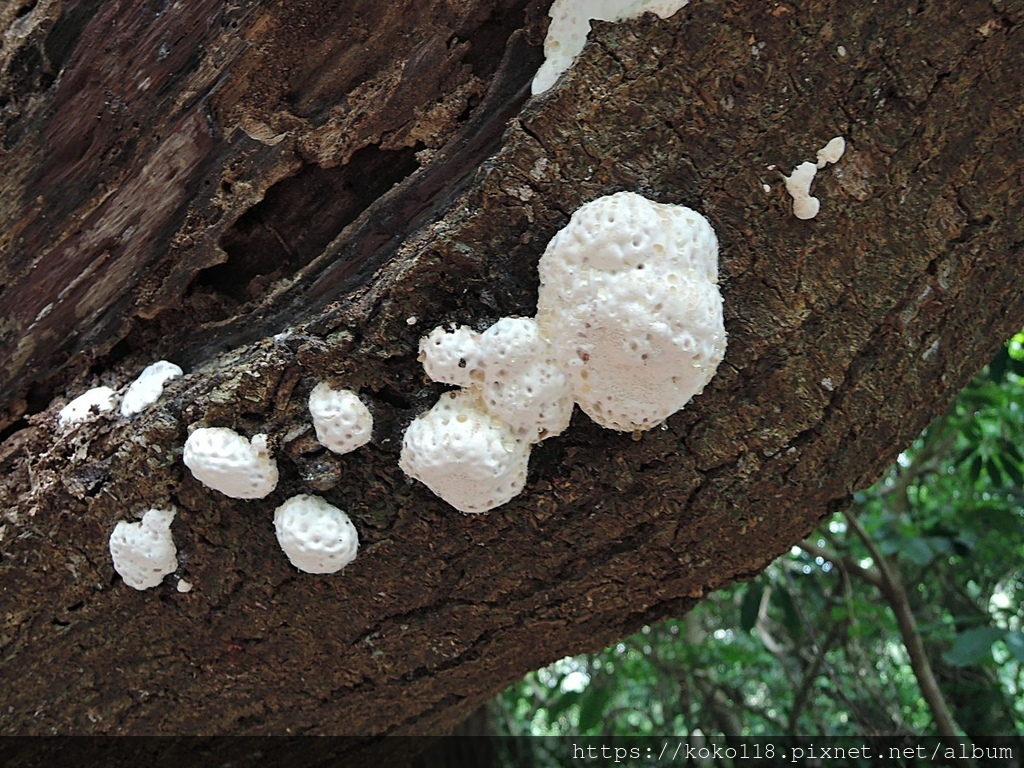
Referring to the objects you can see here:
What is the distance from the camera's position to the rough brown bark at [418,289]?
3.68 ft

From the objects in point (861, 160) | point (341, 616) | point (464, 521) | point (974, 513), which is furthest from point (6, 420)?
point (974, 513)

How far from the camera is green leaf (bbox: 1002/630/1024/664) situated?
239cm

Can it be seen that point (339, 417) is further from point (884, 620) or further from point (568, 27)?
point (884, 620)

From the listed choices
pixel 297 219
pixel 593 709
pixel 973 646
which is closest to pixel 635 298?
pixel 297 219

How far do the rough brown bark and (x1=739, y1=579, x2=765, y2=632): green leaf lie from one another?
200 centimetres

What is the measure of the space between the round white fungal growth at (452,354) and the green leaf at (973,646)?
222 centimetres

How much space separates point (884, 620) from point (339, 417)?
13.2 ft

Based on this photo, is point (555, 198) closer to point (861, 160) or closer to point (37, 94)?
point (861, 160)

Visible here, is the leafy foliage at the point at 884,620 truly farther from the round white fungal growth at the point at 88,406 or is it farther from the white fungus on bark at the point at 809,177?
the round white fungal growth at the point at 88,406

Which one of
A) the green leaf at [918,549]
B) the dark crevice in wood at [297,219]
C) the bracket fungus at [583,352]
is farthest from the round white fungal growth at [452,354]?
the green leaf at [918,549]

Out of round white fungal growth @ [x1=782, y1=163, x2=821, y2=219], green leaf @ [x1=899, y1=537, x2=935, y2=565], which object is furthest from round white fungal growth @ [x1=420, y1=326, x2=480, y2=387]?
green leaf @ [x1=899, y1=537, x2=935, y2=565]

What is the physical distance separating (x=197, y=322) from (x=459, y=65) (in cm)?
78

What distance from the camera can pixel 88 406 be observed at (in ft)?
5.02

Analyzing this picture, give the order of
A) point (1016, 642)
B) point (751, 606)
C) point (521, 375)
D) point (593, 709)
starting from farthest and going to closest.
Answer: point (751, 606)
point (593, 709)
point (1016, 642)
point (521, 375)
